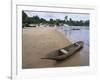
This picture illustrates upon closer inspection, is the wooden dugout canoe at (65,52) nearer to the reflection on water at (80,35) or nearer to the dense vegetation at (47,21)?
the reflection on water at (80,35)

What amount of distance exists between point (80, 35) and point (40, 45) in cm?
53

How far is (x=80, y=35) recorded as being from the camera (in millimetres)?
2285

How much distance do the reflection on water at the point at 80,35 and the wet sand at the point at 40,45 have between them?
0.06 meters

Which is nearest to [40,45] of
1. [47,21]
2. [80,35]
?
[47,21]

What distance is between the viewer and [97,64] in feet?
7.70

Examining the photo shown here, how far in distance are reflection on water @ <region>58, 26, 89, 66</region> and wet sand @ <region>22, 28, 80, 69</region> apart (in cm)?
6

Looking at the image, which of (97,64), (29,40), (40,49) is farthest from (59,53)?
(97,64)

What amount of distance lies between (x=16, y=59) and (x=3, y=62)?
0.48 ft

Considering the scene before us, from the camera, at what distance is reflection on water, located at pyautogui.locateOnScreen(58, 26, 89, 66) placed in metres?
2.23

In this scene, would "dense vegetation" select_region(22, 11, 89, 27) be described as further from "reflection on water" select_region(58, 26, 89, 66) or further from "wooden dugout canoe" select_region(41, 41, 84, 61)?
"wooden dugout canoe" select_region(41, 41, 84, 61)

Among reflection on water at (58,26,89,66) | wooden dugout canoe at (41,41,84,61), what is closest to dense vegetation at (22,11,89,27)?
reflection on water at (58,26,89,66)

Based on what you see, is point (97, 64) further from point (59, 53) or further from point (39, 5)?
point (39, 5)

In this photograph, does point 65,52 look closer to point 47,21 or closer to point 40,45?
point 40,45

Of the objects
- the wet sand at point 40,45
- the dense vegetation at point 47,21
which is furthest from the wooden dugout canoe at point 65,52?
the dense vegetation at point 47,21
